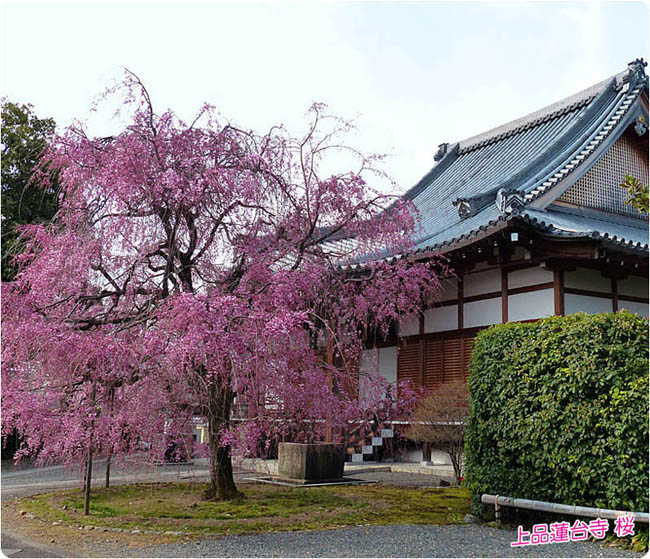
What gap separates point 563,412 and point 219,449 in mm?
4191

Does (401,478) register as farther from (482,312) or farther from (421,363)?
(482,312)

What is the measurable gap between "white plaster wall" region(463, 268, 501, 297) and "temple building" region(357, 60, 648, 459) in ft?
0.07

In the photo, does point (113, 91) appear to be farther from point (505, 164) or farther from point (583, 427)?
point (505, 164)

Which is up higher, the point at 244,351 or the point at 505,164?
the point at 505,164

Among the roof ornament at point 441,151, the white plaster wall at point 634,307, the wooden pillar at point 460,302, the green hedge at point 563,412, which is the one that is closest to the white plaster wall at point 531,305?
the wooden pillar at point 460,302

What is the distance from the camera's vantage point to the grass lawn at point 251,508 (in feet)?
25.0

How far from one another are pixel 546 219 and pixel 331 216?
512 cm

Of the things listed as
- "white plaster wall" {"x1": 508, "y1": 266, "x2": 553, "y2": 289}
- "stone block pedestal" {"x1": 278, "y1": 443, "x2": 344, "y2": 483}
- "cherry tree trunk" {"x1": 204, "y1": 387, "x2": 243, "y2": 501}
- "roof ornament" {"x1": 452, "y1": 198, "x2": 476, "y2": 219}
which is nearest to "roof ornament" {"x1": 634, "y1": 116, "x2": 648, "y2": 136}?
"roof ornament" {"x1": 452, "y1": 198, "x2": 476, "y2": 219}

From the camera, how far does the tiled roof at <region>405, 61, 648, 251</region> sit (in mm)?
11891

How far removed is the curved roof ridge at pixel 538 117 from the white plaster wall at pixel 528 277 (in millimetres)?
6609

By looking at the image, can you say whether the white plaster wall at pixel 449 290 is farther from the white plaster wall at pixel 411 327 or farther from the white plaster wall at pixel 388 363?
the white plaster wall at pixel 388 363

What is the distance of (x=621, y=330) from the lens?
22.2ft

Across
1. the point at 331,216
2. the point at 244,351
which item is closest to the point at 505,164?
the point at 331,216

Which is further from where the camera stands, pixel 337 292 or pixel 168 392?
pixel 337 292
